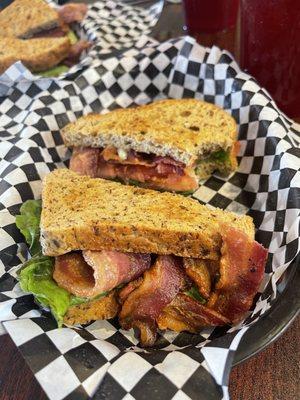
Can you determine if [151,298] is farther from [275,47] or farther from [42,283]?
[275,47]

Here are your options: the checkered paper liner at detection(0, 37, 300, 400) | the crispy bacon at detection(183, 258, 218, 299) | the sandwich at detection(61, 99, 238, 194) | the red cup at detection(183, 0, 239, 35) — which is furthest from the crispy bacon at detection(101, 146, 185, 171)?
the red cup at detection(183, 0, 239, 35)

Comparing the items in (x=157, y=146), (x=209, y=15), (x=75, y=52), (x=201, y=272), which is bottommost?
(x=201, y=272)

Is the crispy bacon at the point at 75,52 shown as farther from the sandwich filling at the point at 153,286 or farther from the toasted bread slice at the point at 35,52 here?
the sandwich filling at the point at 153,286

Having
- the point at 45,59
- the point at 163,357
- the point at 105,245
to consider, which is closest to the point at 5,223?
the point at 105,245

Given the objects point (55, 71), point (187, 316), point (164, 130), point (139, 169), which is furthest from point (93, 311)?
point (55, 71)

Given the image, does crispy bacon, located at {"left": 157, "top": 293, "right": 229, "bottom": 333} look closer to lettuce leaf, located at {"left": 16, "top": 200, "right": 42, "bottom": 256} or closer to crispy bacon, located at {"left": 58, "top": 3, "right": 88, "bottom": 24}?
lettuce leaf, located at {"left": 16, "top": 200, "right": 42, "bottom": 256}

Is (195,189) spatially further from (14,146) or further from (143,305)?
(14,146)

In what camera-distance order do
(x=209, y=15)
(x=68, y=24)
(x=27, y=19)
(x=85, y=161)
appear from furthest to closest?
(x=68, y=24) < (x=27, y=19) < (x=209, y=15) < (x=85, y=161)
